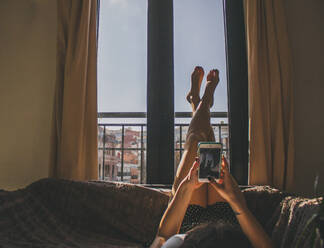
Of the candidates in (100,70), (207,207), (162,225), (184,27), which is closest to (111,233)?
(162,225)

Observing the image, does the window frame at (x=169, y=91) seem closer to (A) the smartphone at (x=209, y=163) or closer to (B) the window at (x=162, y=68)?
(B) the window at (x=162, y=68)

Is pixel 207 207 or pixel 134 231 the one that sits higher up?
pixel 207 207

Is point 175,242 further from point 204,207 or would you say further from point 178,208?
point 204,207

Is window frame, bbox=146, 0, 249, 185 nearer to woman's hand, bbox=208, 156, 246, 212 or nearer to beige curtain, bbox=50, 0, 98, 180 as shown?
beige curtain, bbox=50, 0, 98, 180

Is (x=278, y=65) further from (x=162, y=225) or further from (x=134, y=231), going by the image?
(x=134, y=231)

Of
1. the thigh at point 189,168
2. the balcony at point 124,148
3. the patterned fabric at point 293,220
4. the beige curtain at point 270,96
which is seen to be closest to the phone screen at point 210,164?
the thigh at point 189,168

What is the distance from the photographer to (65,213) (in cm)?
145

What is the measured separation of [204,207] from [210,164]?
443 mm

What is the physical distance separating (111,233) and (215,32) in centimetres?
191

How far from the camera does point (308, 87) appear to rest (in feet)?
6.39

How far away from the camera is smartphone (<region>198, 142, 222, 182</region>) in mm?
1105

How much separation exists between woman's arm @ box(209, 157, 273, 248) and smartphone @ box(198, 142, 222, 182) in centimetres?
3

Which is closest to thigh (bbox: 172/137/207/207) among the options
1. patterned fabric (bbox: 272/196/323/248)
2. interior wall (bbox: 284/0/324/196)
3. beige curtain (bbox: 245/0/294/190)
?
patterned fabric (bbox: 272/196/323/248)

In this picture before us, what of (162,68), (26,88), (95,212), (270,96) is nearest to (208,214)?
(95,212)
